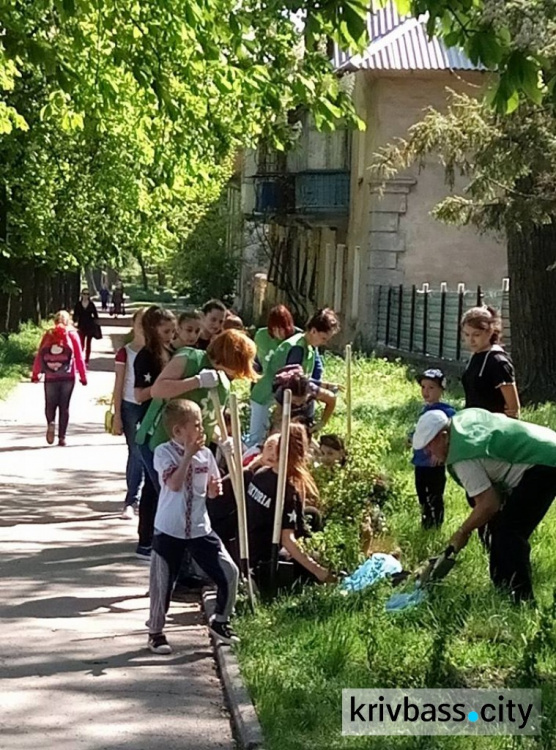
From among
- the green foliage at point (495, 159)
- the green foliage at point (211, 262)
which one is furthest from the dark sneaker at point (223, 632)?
the green foliage at point (211, 262)

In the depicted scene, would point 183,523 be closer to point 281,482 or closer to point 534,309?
point 281,482

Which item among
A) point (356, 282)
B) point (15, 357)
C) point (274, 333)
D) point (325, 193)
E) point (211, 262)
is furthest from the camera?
point (211, 262)

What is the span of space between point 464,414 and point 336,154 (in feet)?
119

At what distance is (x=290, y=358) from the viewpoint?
12.4 metres

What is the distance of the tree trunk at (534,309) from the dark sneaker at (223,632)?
12.7 meters

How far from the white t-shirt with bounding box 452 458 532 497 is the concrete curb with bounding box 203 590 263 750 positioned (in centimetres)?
152

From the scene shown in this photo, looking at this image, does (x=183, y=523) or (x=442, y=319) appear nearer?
(x=183, y=523)

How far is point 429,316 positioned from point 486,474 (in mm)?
25670

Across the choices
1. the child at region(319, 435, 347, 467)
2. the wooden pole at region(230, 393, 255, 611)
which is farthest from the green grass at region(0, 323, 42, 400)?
the wooden pole at region(230, 393, 255, 611)

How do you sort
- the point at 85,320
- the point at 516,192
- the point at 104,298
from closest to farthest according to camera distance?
1. the point at 516,192
2. the point at 85,320
3. the point at 104,298

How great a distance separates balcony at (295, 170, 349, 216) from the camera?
139 ft

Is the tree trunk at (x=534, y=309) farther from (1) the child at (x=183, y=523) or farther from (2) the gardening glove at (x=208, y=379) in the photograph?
(1) the child at (x=183, y=523)

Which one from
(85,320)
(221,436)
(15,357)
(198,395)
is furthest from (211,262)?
(221,436)

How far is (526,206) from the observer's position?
59.9 ft
